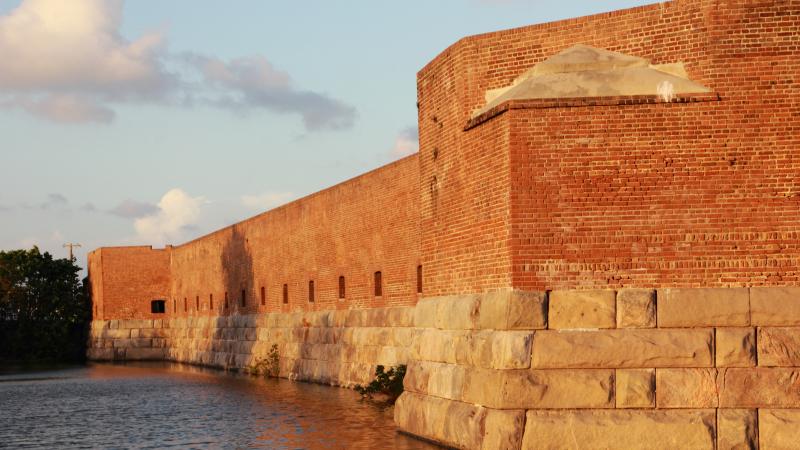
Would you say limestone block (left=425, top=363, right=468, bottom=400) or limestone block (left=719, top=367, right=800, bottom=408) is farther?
limestone block (left=425, top=363, right=468, bottom=400)

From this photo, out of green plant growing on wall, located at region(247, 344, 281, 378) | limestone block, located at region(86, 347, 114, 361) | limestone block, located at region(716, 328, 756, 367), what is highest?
limestone block, located at region(716, 328, 756, 367)

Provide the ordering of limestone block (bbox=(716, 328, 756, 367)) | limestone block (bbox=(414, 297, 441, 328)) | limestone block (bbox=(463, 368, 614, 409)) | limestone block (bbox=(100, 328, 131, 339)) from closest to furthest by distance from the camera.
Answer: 1. limestone block (bbox=(716, 328, 756, 367))
2. limestone block (bbox=(463, 368, 614, 409))
3. limestone block (bbox=(414, 297, 441, 328))
4. limestone block (bbox=(100, 328, 131, 339))

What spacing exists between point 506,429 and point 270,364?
2202 cm

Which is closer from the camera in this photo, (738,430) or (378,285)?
(738,430)

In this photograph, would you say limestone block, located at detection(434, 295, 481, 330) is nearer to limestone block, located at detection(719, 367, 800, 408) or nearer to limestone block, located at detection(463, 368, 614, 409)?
limestone block, located at detection(463, 368, 614, 409)

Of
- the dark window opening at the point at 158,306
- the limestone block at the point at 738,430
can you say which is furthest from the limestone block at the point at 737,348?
the dark window opening at the point at 158,306

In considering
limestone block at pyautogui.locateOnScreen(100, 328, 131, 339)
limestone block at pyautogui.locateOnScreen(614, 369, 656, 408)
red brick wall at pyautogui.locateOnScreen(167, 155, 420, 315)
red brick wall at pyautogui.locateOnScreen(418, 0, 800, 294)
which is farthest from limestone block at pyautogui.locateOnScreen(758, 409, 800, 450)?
limestone block at pyautogui.locateOnScreen(100, 328, 131, 339)

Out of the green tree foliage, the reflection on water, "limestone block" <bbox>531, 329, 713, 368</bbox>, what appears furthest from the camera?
the green tree foliage

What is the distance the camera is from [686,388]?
41.4ft

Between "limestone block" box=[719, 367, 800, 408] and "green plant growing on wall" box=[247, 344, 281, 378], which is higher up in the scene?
"limestone block" box=[719, 367, 800, 408]

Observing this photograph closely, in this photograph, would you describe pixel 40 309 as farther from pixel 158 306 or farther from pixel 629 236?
pixel 629 236

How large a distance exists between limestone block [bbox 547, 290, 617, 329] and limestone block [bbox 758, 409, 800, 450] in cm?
196

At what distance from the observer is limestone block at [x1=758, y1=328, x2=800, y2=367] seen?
12445 millimetres


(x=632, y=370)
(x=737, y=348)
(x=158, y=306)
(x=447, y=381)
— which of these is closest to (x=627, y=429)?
(x=632, y=370)
